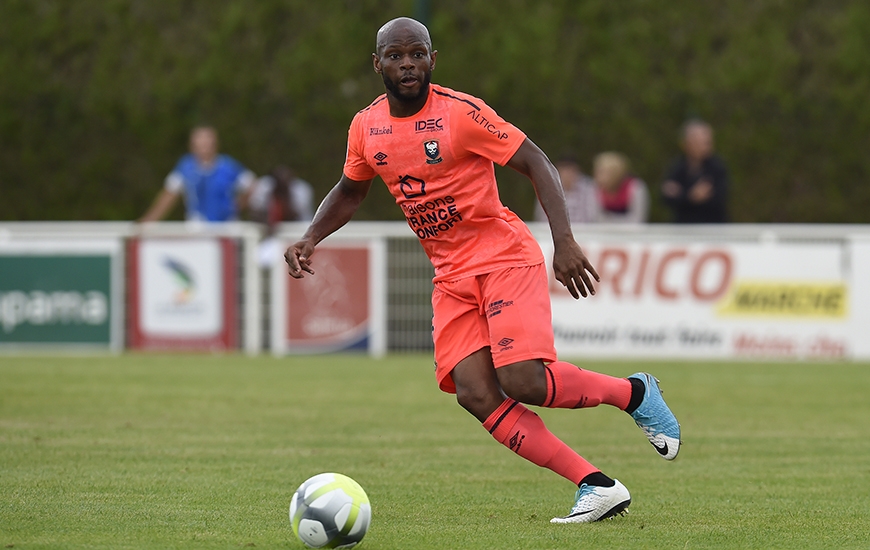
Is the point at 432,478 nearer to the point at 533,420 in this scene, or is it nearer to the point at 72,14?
the point at 533,420

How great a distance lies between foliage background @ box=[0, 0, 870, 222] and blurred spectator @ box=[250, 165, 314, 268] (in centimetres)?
335

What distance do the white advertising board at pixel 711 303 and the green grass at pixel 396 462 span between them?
3.82 feet

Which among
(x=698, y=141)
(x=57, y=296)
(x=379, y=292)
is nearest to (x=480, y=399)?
(x=379, y=292)

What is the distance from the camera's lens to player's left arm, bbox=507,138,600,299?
5.63 meters

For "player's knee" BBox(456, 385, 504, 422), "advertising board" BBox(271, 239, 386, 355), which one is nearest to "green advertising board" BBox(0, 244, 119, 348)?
"advertising board" BBox(271, 239, 386, 355)

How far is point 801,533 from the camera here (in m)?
5.66

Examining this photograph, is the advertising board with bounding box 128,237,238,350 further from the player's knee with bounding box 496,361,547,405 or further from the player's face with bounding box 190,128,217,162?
the player's knee with bounding box 496,361,547,405

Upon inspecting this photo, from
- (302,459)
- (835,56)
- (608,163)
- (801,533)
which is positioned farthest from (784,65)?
(801,533)

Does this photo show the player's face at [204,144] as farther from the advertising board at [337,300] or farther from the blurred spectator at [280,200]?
the advertising board at [337,300]

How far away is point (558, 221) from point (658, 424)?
1089 millimetres

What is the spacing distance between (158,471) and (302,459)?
936 mm

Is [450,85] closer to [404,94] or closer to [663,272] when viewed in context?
[663,272]

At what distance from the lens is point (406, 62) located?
19.2 feet

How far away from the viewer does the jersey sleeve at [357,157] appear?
244 inches
